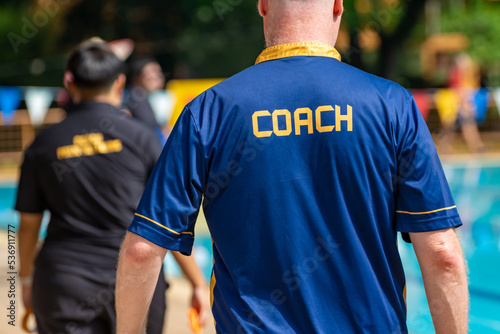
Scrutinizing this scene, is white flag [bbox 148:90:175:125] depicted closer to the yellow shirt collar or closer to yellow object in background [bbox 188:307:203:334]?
yellow object in background [bbox 188:307:203:334]

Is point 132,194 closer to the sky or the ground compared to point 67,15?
closer to the ground

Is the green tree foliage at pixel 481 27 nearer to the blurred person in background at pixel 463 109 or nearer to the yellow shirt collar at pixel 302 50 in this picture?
the blurred person in background at pixel 463 109

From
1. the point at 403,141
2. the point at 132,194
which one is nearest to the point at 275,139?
the point at 403,141

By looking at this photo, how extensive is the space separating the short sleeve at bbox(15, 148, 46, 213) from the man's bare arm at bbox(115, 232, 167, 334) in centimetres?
127

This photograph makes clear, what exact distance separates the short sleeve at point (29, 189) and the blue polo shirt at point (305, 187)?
133 centimetres

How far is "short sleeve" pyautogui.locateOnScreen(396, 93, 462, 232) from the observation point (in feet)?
5.33

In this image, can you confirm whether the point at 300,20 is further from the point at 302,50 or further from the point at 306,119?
the point at 306,119

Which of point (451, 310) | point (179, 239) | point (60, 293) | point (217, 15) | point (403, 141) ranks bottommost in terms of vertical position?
point (60, 293)

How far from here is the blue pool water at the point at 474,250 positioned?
5.43 meters

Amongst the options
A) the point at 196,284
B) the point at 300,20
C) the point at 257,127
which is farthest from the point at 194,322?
the point at 300,20

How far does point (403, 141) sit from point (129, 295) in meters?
0.79

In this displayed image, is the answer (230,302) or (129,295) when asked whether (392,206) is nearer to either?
(230,302)

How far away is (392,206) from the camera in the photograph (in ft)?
5.52

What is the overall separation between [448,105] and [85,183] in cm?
1515
